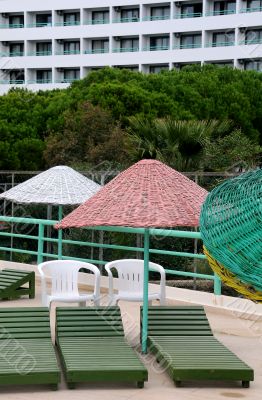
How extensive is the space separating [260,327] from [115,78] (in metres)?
34.6

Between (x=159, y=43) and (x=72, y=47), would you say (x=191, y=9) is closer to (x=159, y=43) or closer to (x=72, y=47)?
(x=159, y=43)

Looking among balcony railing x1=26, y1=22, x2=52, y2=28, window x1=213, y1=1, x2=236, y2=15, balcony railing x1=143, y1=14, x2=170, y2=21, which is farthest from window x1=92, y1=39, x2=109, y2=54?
window x1=213, y1=1, x2=236, y2=15

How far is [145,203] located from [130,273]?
9.62 feet

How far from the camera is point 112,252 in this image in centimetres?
1664

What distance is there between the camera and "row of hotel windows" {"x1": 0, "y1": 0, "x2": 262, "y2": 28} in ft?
206

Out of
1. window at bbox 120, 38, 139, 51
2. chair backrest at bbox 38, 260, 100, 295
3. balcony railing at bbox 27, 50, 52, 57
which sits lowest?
chair backrest at bbox 38, 260, 100, 295

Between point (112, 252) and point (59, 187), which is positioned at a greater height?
point (59, 187)

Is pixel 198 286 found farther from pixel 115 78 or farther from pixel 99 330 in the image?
pixel 115 78

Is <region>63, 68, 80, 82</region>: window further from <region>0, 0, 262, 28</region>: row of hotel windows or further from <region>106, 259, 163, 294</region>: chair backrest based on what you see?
<region>106, 259, 163, 294</region>: chair backrest

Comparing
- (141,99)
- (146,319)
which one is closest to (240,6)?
(141,99)

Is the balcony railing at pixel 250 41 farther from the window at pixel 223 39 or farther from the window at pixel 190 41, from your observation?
the window at pixel 190 41

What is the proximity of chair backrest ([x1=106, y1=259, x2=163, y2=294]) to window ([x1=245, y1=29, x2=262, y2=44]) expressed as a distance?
5471 cm

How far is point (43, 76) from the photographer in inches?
2790

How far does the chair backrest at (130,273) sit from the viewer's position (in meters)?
9.66
